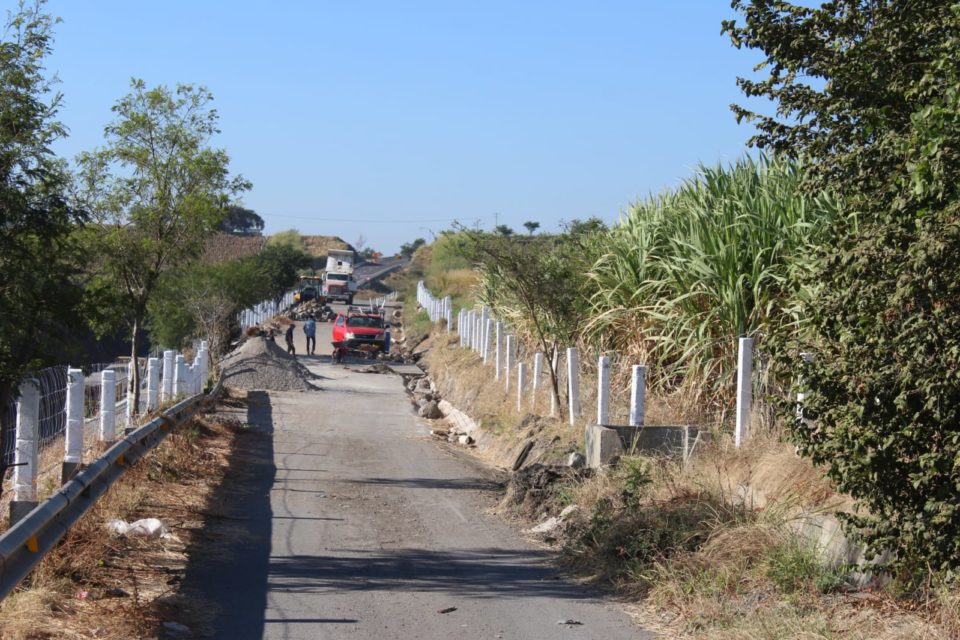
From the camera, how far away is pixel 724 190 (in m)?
16.2

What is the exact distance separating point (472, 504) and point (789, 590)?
6.21 m

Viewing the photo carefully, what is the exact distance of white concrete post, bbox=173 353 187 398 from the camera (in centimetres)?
1834

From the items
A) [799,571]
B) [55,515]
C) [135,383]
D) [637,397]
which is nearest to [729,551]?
[799,571]

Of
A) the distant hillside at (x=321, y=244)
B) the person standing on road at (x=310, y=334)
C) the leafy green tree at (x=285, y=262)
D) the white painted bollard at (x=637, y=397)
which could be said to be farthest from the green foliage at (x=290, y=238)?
the white painted bollard at (x=637, y=397)

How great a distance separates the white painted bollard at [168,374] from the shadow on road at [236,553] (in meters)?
2.36

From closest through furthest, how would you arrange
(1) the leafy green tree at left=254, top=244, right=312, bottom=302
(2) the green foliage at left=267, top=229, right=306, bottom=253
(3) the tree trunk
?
(3) the tree trunk
(1) the leafy green tree at left=254, top=244, right=312, bottom=302
(2) the green foliage at left=267, top=229, right=306, bottom=253

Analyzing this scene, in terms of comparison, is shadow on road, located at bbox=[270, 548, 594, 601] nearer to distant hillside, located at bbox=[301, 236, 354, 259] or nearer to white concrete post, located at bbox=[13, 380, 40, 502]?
white concrete post, located at bbox=[13, 380, 40, 502]

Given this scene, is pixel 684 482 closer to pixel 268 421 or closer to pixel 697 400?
pixel 697 400

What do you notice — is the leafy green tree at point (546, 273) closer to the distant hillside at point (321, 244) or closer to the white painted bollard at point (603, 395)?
the white painted bollard at point (603, 395)

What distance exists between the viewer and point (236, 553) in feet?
30.9

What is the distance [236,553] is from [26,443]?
2046mm

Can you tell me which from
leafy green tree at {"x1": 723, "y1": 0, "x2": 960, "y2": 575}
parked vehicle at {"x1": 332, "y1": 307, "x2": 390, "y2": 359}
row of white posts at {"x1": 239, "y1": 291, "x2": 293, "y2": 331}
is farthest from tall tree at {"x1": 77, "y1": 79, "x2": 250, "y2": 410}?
row of white posts at {"x1": 239, "y1": 291, "x2": 293, "y2": 331}

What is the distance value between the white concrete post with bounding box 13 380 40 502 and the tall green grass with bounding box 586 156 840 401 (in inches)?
315

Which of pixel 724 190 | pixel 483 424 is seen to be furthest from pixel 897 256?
pixel 483 424
